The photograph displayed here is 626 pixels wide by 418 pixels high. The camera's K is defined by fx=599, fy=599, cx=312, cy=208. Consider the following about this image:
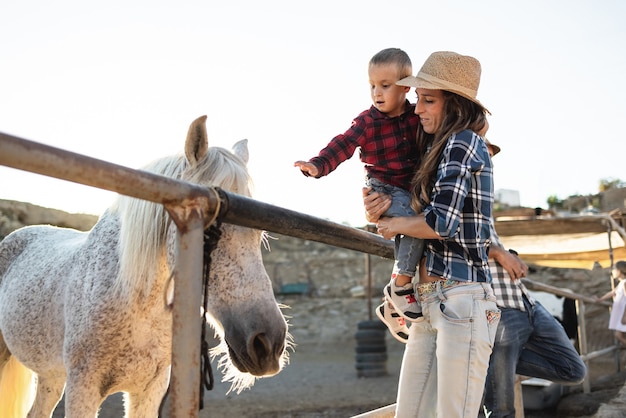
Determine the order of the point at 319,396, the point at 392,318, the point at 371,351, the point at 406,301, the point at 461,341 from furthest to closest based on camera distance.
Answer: the point at 371,351 < the point at 319,396 < the point at 392,318 < the point at 406,301 < the point at 461,341

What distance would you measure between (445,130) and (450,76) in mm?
188

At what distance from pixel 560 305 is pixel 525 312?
7.43 meters

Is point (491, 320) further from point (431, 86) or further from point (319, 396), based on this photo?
point (319, 396)

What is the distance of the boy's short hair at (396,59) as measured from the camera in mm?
2270

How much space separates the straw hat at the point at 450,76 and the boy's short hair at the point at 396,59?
7.9 inches

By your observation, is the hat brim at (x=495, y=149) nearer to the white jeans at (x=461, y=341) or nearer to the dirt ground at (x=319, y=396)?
the white jeans at (x=461, y=341)

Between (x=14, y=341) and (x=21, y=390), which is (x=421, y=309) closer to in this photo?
(x=14, y=341)

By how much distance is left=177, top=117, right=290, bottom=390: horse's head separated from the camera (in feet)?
5.94

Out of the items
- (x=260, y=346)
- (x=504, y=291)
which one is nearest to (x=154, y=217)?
(x=260, y=346)

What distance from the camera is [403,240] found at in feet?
6.70

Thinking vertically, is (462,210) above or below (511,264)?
above

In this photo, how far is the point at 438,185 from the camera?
1823 mm

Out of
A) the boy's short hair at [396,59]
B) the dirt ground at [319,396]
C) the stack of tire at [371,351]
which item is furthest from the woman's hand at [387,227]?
the stack of tire at [371,351]

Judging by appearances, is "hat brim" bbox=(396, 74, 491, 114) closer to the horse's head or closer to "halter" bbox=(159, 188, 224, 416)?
the horse's head
